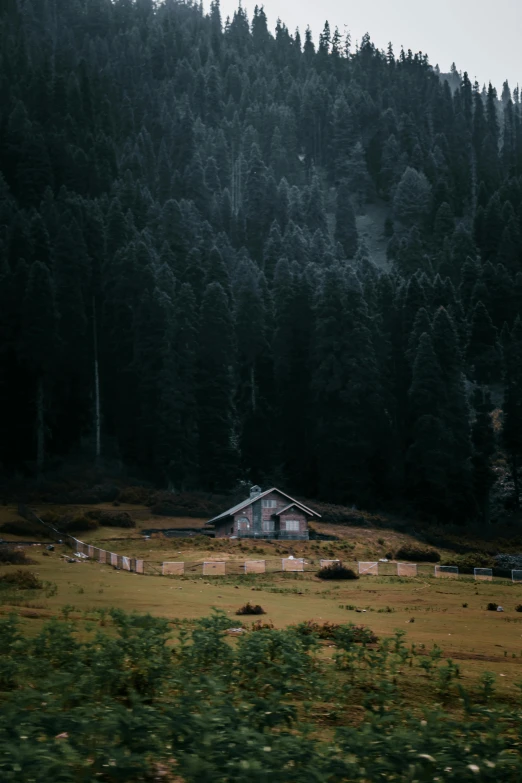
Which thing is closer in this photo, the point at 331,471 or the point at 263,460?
the point at 331,471

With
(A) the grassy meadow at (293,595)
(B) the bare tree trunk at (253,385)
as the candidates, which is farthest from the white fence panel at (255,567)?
(B) the bare tree trunk at (253,385)

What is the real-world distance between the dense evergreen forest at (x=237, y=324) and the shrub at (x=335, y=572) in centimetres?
3331

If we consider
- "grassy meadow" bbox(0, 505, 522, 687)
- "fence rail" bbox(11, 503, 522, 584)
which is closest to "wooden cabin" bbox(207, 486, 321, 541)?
"grassy meadow" bbox(0, 505, 522, 687)

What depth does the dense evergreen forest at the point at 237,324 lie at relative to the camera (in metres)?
84.9

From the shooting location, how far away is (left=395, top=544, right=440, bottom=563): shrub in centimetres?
6521

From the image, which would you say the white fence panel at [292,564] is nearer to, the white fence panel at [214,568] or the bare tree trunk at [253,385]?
the white fence panel at [214,568]

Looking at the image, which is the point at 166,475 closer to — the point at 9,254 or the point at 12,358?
the point at 12,358

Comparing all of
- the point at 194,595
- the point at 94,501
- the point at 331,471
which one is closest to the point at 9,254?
the point at 94,501

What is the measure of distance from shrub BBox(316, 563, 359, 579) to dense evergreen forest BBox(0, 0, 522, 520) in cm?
3331

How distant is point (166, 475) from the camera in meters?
84.2

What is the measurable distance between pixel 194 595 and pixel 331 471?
49722mm

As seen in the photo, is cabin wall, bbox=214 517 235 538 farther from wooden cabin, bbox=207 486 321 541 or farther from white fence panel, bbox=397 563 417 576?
white fence panel, bbox=397 563 417 576

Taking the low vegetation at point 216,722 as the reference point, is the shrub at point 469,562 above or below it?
below

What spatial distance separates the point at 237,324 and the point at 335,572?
54073mm
